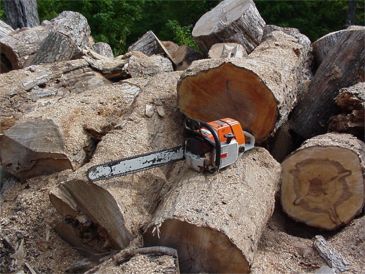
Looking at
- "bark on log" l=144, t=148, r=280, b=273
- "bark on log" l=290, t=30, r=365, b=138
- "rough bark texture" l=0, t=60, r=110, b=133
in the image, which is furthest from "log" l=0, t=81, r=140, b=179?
"bark on log" l=290, t=30, r=365, b=138

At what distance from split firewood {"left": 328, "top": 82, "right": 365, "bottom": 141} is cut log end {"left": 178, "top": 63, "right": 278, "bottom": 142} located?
1.99 ft

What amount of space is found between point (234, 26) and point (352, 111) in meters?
1.44

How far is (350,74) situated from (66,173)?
7.04 ft

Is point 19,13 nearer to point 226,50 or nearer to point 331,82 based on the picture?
point 226,50

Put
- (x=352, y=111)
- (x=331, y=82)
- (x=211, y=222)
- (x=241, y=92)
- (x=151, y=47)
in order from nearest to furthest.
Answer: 1. (x=211, y=222)
2. (x=241, y=92)
3. (x=352, y=111)
4. (x=331, y=82)
5. (x=151, y=47)

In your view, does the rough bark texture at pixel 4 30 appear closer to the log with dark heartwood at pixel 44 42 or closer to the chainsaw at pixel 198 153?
the log with dark heartwood at pixel 44 42

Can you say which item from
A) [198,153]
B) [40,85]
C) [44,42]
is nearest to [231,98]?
[198,153]

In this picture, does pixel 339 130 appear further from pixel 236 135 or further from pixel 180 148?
pixel 180 148

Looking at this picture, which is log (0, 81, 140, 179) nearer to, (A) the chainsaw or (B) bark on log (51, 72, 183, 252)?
(B) bark on log (51, 72, 183, 252)

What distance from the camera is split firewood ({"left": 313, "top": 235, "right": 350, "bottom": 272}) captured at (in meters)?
3.20

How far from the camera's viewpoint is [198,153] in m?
3.09

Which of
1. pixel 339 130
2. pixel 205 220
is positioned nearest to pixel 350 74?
pixel 339 130

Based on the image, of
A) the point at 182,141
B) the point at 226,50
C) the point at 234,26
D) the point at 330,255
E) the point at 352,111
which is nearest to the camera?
the point at 330,255

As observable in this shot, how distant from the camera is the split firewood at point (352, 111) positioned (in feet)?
12.1
